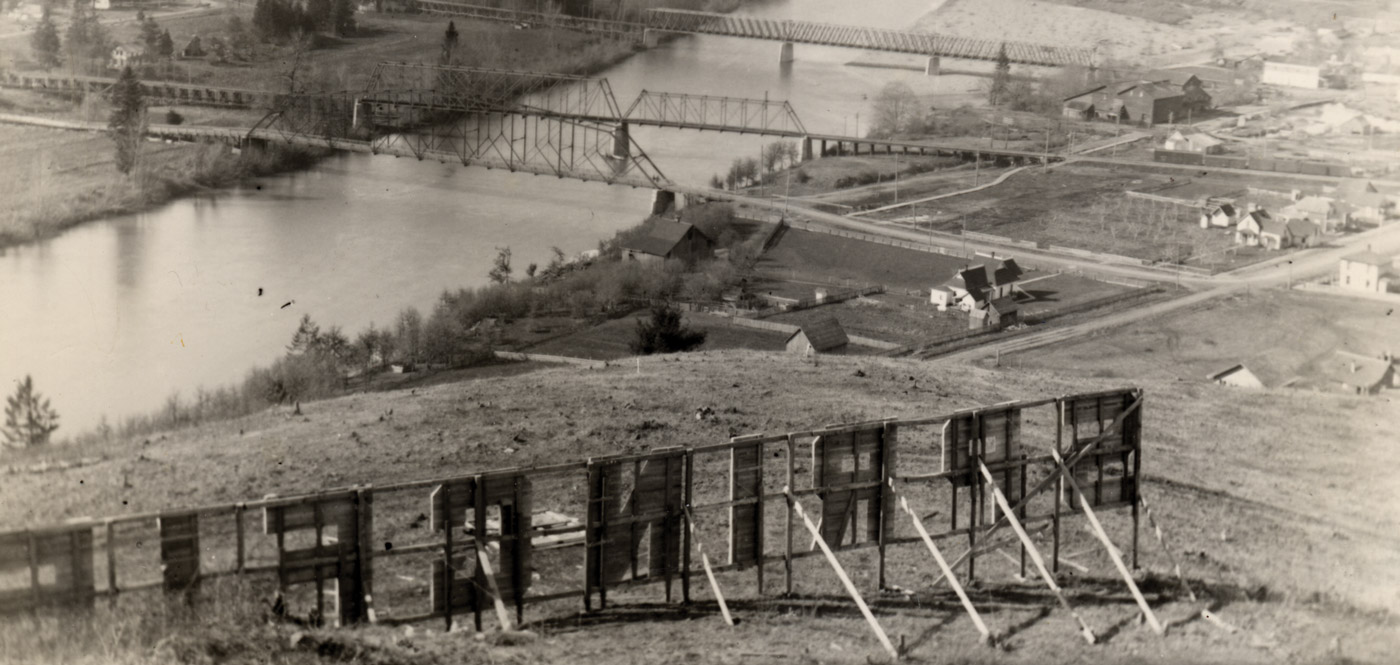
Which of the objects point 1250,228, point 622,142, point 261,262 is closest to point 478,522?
point 261,262

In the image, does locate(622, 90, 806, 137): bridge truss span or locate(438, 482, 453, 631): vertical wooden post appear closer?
locate(438, 482, 453, 631): vertical wooden post

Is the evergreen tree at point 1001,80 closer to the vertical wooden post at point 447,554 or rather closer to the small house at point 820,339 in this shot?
the small house at point 820,339

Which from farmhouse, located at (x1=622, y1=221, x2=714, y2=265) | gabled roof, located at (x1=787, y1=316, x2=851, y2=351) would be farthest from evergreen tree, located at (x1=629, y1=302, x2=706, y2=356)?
farmhouse, located at (x1=622, y1=221, x2=714, y2=265)

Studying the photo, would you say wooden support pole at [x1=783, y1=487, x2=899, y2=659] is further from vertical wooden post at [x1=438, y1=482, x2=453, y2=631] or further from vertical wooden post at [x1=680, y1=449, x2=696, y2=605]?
vertical wooden post at [x1=438, y1=482, x2=453, y2=631]

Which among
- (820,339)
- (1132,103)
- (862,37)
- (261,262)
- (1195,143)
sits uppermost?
(862,37)

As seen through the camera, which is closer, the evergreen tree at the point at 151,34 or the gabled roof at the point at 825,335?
the gabled roof at the point at 825,335

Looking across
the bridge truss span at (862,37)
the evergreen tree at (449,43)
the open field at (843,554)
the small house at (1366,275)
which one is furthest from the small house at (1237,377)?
the bridge truss span at (862,37)

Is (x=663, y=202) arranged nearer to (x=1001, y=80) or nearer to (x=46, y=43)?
→ (x=46, y=43)
